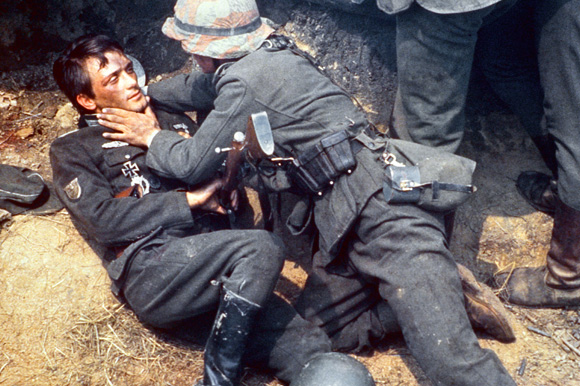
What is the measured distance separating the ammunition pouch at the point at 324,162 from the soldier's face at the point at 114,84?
1.36 meters

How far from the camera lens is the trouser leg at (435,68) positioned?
300 centimetres

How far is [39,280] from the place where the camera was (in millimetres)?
3488

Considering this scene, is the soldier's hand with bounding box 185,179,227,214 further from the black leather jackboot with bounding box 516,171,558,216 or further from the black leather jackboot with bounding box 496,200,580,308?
the black leather jackboot with bounding box 516,171,558,216

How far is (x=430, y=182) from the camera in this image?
3.01 meters

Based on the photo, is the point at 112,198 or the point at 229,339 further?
the point at 112,198

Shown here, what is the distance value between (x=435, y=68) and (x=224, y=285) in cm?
180

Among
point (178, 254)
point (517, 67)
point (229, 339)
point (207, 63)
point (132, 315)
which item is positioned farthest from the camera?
point (517, 67)

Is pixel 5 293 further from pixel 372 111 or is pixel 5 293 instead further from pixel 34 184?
pixel 372 111

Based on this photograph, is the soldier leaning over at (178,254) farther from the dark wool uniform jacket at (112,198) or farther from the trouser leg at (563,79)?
the trouser leg at (563,79)

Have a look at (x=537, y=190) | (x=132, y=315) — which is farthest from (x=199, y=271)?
(x=537, y=190)

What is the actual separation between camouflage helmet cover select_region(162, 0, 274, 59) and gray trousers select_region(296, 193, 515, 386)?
1362 mm

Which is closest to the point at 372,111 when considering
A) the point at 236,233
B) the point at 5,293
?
the point at 236,233

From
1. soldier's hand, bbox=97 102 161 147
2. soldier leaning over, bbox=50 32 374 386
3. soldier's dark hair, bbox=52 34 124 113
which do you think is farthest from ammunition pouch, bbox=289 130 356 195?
soldier's dark hair, bbox=52 34 124 113

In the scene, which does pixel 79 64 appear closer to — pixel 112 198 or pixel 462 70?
pixel 112 198
